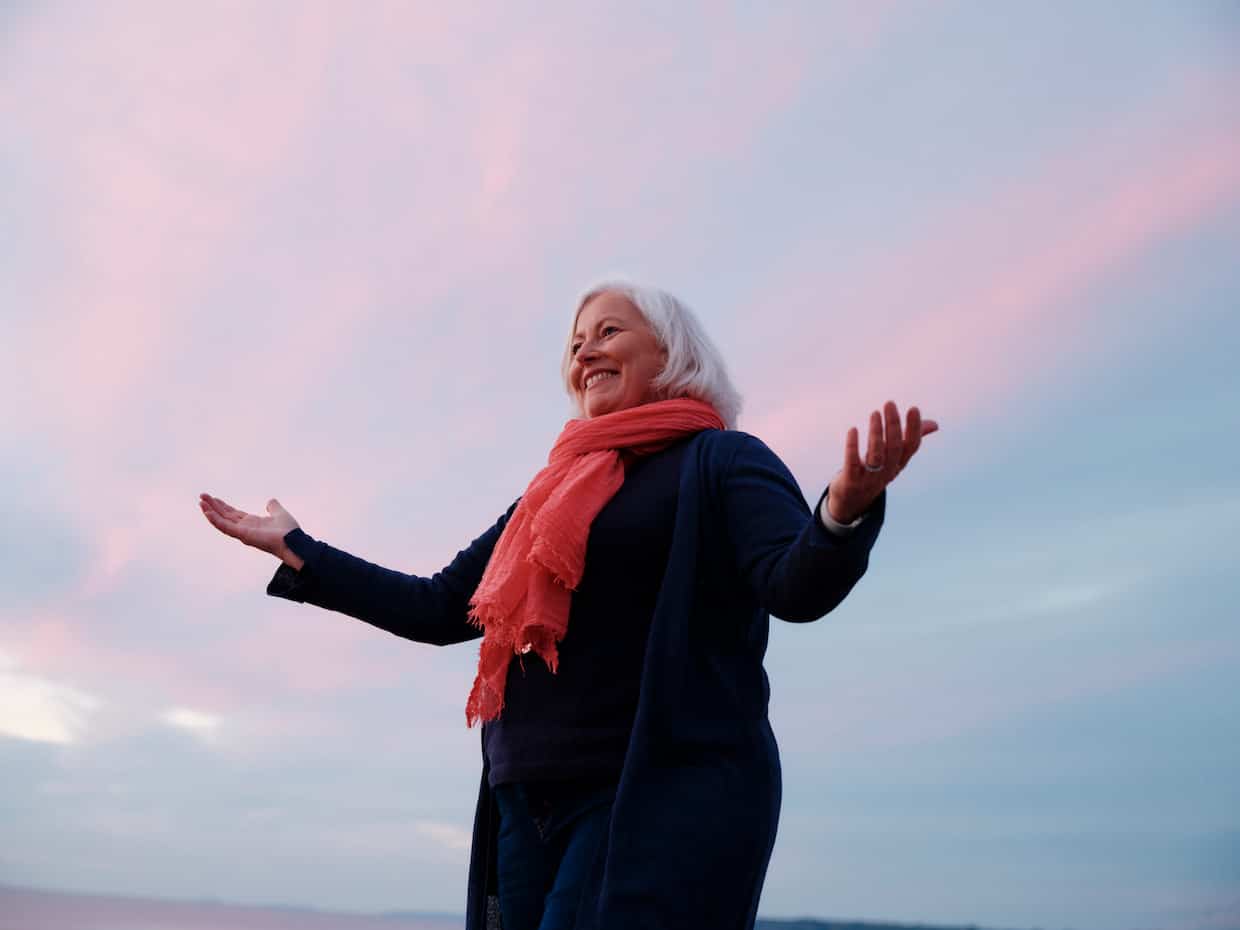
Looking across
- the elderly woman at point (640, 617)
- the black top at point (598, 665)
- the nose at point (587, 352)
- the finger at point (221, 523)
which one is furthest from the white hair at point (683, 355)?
the finger at point (221, 523)

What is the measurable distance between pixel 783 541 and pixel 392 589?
0.94 metres

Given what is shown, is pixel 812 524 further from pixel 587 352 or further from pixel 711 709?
pixel 587 352

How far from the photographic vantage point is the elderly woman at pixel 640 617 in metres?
1.91

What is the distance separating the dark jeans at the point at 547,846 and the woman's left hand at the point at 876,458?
0.62 metres

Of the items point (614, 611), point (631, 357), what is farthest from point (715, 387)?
point (614, 611)

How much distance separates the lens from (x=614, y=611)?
2.21 metres

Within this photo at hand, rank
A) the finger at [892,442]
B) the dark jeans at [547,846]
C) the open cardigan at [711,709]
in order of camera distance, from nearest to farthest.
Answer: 1. the finger at [892,442]
2. the open cardigan at [711,709]
3. the dark jeans at [547,846]

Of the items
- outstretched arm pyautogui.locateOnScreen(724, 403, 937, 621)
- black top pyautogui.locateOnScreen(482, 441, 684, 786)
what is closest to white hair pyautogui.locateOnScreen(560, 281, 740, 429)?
black top pyautogui.locateOnScreen(482, 441, 684, 786)

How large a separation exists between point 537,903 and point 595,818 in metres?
0.20

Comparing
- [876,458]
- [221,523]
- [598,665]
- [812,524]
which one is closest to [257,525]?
[221,523]

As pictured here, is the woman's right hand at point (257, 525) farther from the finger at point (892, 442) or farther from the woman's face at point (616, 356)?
the finger at point (892, 442)

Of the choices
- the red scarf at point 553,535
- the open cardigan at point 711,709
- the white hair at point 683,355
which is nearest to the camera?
the open cardigan at point 711,709

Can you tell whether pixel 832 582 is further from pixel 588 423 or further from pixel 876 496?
pixel 588 423

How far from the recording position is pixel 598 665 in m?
2.16
